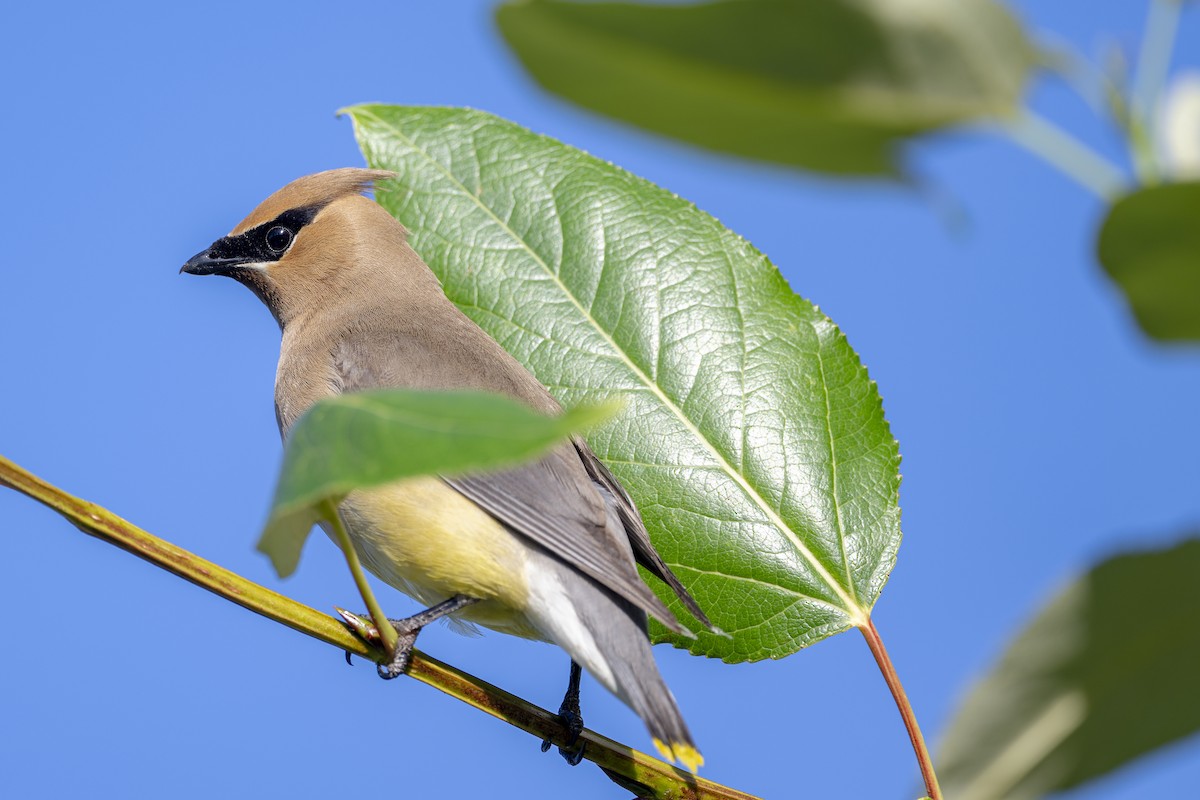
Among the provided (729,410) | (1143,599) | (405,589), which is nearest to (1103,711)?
(1143,599)

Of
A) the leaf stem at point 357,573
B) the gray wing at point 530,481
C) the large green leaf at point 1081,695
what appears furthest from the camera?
the gray wing at point 530,481

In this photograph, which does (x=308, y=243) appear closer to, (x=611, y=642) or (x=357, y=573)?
(x=611, y=642)

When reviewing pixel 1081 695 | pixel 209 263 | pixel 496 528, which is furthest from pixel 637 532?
pixel 209 263

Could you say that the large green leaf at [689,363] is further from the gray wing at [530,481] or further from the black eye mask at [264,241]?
the black eye mask at [264,241]

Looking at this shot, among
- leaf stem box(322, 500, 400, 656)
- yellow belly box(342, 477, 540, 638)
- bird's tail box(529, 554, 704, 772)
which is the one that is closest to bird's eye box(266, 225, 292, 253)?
yellow belly box(342, 477, 540, 638)

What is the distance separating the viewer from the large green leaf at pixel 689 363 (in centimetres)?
192

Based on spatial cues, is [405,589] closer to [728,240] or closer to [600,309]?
[600,309]

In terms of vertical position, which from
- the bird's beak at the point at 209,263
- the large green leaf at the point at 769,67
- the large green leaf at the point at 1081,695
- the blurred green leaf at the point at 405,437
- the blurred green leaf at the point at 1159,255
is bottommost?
the large green leaf at the point at 1081,695

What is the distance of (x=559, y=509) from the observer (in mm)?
2625

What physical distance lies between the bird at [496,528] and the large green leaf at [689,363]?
3.8 inches

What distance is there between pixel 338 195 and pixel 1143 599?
10.7ft

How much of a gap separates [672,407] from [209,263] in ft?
7.34

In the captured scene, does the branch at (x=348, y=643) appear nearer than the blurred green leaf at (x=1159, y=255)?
No

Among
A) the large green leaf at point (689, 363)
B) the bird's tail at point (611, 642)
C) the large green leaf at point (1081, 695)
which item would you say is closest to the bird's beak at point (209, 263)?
the bird's tail at point (611, 642)
